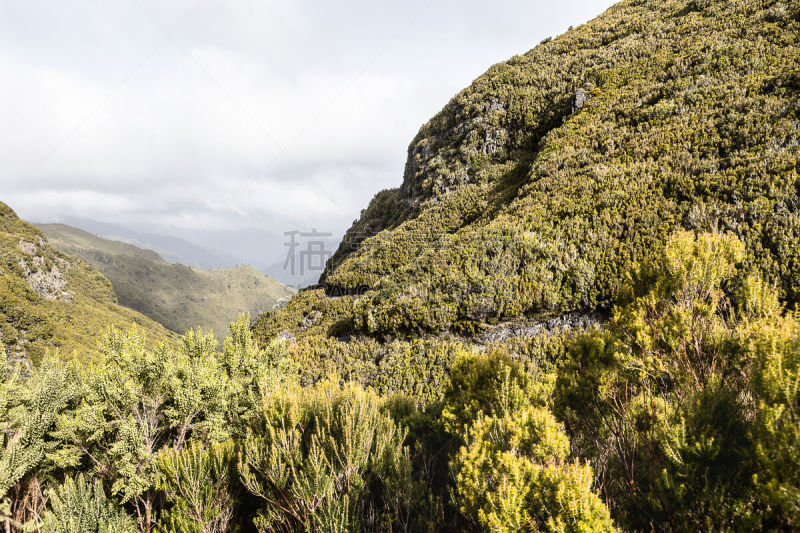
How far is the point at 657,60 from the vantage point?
18984 millimetres

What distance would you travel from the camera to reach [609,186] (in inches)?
486

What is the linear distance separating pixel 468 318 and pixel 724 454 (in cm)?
787

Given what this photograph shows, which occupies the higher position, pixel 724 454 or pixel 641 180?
pixel 641 180

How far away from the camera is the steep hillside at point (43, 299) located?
30594 millimetres

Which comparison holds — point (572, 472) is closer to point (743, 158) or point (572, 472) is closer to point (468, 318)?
point (468, 318)

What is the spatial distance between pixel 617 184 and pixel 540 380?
947cm

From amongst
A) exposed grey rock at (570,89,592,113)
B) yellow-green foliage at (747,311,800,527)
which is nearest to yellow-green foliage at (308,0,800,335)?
exposed grey rock at (570,89,592,113)

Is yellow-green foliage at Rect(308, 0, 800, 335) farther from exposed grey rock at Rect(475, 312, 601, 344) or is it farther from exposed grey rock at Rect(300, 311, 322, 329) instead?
exposed grey rock at Rect(300, 311, 322, 329)

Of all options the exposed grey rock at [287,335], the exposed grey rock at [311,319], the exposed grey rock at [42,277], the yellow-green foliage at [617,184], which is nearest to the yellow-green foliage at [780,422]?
the yellow-green foliage at [617,184]

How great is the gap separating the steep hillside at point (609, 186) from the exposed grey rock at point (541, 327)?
0.90 feet

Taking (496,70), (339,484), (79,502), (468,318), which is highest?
(496,70)

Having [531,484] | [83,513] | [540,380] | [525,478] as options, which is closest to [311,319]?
[83,513]

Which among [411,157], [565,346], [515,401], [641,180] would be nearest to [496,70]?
[411,157]

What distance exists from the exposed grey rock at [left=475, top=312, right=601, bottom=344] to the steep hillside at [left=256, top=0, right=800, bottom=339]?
274 mm
